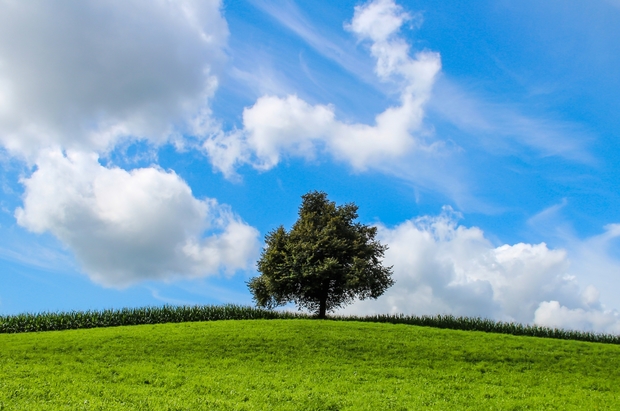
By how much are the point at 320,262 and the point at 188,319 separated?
44.0 ft

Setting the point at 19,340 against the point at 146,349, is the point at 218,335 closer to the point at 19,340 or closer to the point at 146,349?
the point at 146,349

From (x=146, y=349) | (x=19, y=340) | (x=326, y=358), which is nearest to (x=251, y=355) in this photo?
(x=326, y=358)

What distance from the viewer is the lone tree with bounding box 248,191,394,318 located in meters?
46.4

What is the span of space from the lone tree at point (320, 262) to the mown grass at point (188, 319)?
348cm

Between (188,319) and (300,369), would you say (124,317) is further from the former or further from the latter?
(300,369)

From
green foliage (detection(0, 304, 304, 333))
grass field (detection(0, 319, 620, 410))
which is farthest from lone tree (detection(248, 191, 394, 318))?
grass field (detection(0, 319, 620, 410))

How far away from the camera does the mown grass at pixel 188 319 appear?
42.7 meters

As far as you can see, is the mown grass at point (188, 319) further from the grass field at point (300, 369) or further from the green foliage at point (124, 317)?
the grass field at point (300, 369)

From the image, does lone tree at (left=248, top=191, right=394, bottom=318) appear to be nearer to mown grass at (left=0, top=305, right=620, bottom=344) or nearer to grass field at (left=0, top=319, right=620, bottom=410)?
mown grass at (left=0, top=305, right=620, bottom=344)

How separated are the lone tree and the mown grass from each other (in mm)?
3478

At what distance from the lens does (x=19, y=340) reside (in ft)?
105

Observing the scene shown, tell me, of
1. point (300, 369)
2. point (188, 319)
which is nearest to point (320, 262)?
point (188, 319)

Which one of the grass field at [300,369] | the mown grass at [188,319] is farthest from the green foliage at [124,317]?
the grass field at [300,369]

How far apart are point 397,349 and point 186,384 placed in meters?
12.6
